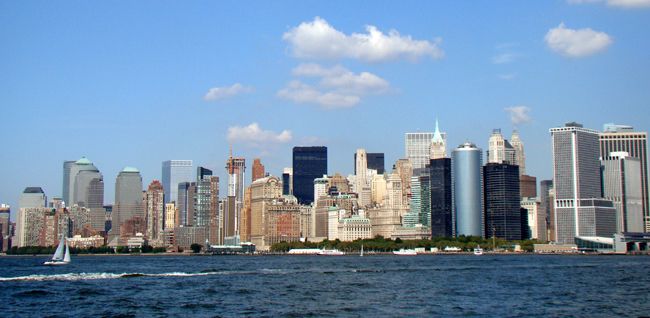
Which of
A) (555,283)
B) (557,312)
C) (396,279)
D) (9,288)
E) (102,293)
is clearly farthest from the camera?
(396,279)

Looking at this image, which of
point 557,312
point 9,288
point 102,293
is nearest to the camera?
point 557,312

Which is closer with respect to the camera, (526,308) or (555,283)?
(526,308)

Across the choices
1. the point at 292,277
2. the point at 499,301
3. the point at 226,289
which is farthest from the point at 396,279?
the point at 499,301

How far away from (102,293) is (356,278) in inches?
1227

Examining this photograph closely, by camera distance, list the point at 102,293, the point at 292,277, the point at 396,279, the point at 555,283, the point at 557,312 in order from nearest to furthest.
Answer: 1. the point at 557,312
2. the point at 102,293
3. the point at 555,283
4. the point at 396,279
5. the point at 292,277

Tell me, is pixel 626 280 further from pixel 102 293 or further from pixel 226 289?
pixel 102 293

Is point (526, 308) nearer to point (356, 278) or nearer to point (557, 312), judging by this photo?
point (557, 312)

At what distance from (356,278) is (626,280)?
29051 mm

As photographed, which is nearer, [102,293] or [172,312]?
[172,312]

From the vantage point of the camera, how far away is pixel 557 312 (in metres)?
60.0

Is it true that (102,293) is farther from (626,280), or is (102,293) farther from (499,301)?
(626,280)

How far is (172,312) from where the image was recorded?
60.8 m

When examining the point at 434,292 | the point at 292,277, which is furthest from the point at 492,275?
the point at 434,292

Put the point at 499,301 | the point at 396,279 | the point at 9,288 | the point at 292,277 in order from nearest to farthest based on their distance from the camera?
the point at 499,301 < the point at 9,288 < the point at 396,279 < the point at 292,277
